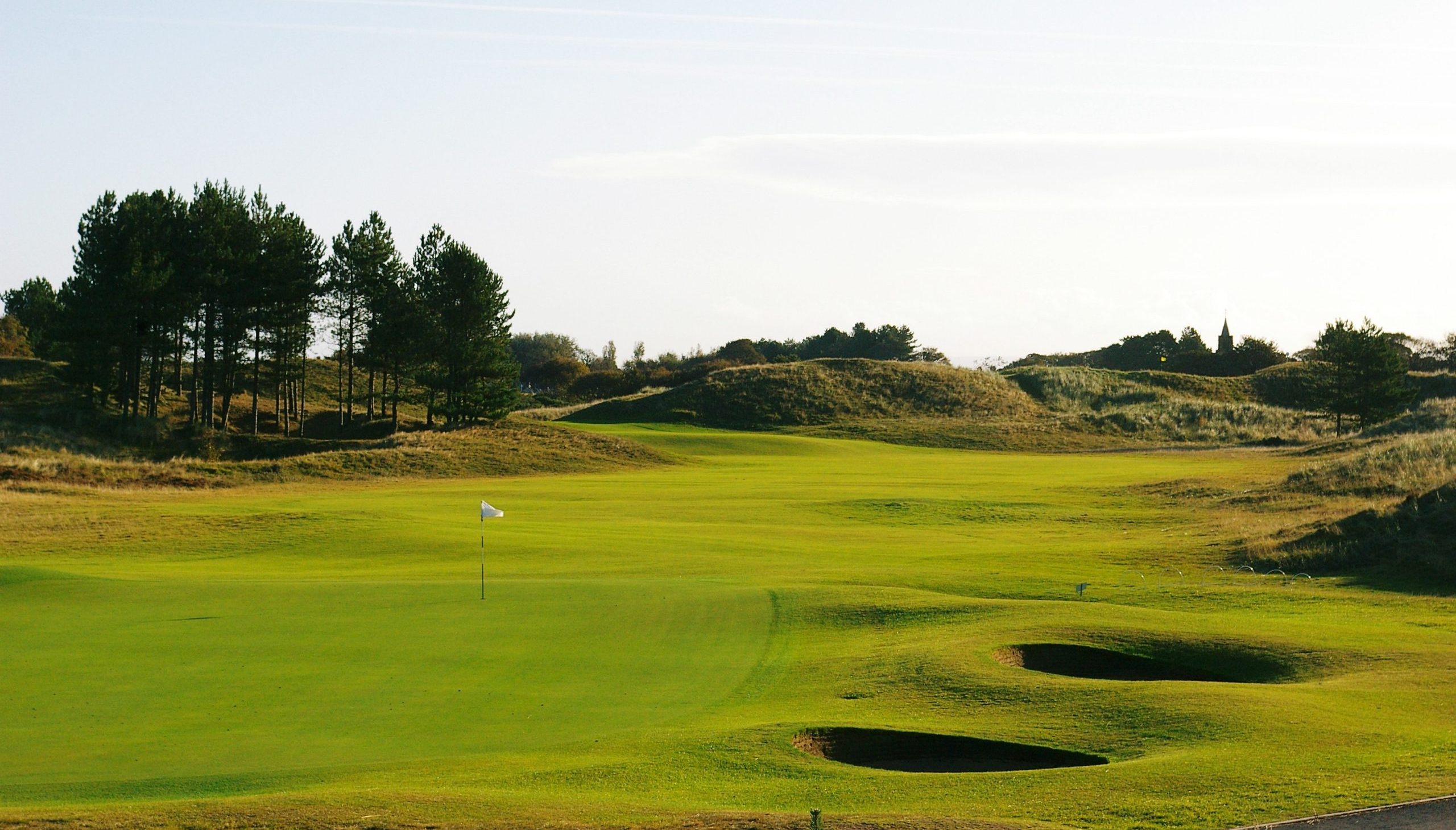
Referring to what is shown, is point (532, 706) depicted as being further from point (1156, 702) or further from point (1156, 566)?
point (1156, 566)

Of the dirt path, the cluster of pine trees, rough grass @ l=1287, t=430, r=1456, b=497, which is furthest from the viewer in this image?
the cluster of pine trees

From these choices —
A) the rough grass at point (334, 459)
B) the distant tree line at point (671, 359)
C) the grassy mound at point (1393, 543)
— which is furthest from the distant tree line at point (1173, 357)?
the grassy mound at point (1393, 543)

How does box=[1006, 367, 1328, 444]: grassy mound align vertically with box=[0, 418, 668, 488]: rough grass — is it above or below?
above

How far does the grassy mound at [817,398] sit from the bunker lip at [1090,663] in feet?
235

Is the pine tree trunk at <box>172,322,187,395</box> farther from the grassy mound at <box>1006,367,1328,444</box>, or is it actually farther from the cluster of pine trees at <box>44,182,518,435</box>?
the grassy mound at <box>1006,367,1328,444</box>

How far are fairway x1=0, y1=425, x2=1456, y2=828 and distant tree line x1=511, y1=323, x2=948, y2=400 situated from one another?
84.6 m

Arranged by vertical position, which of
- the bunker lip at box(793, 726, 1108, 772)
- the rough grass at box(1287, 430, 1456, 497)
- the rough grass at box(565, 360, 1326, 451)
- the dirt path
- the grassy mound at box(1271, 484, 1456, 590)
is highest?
the rough grass at box(565, 360, 1326, 451)

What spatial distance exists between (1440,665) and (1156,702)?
409 cm

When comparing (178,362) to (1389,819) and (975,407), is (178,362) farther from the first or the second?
(1389,819)

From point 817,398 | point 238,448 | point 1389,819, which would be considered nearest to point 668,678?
point 1389,819

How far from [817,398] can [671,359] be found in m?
65.0

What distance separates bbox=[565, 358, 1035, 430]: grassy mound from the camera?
90438mm

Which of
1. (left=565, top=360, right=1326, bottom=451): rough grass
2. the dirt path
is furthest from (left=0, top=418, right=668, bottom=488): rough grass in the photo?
the dirt path

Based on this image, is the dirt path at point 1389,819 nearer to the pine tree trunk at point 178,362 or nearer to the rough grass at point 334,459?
the rough grass at point 334,459
